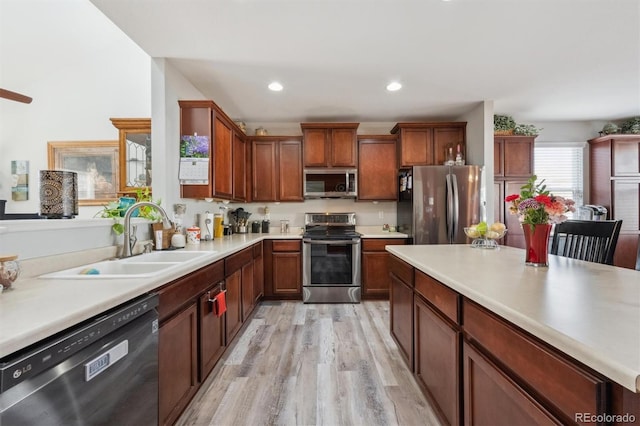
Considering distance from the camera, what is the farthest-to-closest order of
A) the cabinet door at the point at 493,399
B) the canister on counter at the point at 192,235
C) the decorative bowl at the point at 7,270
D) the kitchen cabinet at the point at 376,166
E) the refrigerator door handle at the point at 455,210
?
the kitchen cabinet at the point at 376,166
the refrigerator door handle at the point at 455,210
the canister on counter at the point at 192,235
the decorative bowl at the point at 7,270
the cabinet door at the point at 493,399

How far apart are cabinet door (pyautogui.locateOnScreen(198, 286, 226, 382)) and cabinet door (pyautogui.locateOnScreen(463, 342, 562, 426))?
1.50m

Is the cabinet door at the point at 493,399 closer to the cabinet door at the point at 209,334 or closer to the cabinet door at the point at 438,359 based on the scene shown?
the cabinet door at the point at 438,359

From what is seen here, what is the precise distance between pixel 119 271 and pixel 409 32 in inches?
105

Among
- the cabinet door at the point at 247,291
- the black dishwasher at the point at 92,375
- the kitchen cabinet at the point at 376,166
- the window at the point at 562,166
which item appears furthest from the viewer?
the window at the point at 562,166

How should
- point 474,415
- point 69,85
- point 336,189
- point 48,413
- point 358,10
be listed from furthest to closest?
point 336,189 < point 69,85 < point 358,10 < point 474,415 < point 48,413

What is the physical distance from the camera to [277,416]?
1.67 metres

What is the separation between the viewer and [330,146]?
13.3 ft

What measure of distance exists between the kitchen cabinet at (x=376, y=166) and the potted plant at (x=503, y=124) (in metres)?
1.44

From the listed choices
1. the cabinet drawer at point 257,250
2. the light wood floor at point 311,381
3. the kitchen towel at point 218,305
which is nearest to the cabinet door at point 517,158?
the light wood floor at point 311,381

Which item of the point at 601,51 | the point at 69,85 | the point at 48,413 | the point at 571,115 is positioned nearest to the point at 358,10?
the point at 601,51

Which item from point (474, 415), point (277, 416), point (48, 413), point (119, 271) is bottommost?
point (277, 416)

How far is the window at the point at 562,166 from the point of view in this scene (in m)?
4.59

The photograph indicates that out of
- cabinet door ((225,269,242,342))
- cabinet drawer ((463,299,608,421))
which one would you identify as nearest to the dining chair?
cabinet drawer ((463,299,608,421))

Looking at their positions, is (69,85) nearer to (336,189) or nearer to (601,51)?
(336,189)
